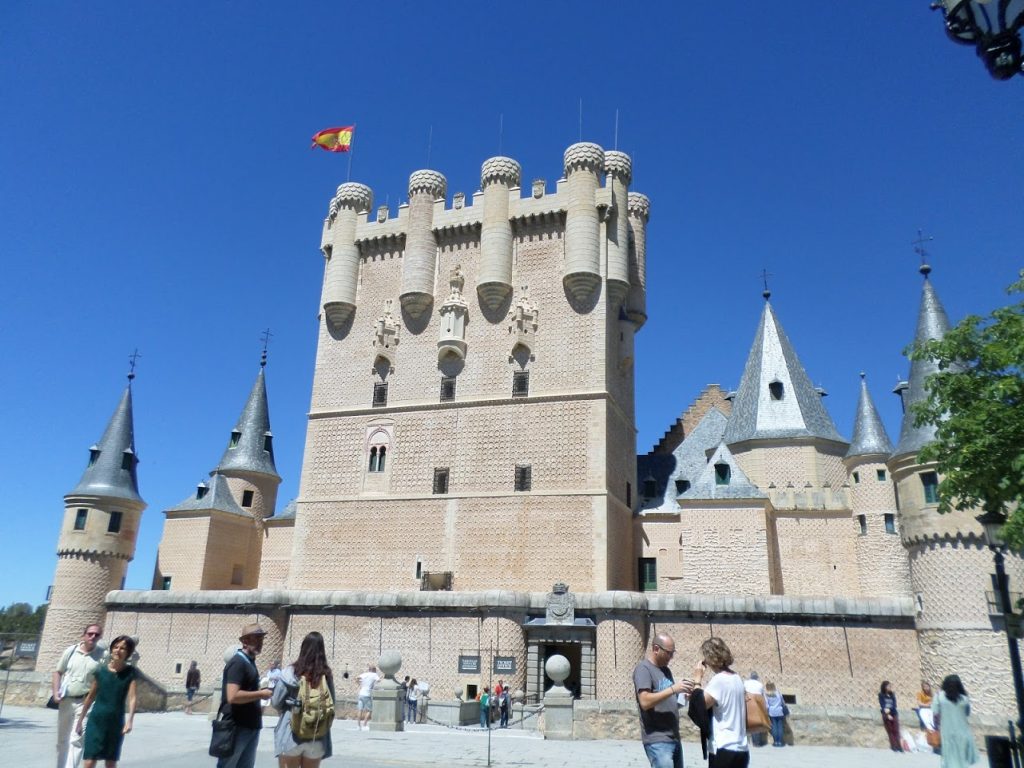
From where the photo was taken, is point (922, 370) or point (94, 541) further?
point (94, 541)

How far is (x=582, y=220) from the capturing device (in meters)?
29.3

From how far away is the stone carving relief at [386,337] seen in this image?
30859 millimetres

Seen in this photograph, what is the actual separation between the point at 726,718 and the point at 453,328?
82.3 ft

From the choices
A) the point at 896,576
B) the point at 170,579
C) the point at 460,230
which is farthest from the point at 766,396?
the point at 170,579

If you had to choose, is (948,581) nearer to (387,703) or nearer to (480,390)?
(387,703)

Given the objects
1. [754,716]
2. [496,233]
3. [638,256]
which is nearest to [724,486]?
[638,256]

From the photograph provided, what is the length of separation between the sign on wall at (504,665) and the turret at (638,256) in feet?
47.9

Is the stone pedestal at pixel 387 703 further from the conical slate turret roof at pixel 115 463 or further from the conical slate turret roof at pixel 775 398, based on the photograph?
the conical slate turret roof at pixel 115 463

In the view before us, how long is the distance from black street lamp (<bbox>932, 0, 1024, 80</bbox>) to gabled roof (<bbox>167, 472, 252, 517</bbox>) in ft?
105

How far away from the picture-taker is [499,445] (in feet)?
92.7

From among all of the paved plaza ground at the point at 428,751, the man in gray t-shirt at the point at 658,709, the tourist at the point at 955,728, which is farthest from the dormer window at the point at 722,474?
the man in gray t-shirt at the point at 658,709

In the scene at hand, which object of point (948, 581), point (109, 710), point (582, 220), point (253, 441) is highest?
point (582, 220)

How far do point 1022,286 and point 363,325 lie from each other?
2318cm

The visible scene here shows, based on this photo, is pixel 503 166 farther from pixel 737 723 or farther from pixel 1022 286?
pixel 737 723
